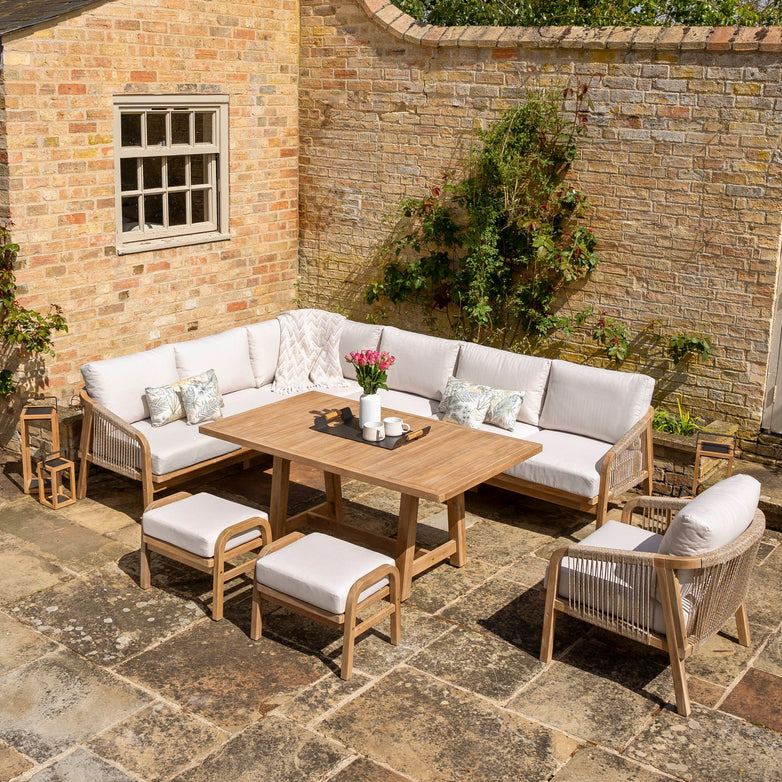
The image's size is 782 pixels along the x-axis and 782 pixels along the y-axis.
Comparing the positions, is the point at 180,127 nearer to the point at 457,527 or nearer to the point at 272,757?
the point at 457,527

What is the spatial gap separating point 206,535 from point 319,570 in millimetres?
790

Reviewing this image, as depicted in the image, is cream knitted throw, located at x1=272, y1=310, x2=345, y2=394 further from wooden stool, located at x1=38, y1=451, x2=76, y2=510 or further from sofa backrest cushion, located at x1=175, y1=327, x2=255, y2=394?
wooden stool, located at x1=38, y1=451, x2=76, y2=510

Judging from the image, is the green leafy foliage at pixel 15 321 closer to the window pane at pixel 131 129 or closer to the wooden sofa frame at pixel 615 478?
the window pane at pixel 131 129

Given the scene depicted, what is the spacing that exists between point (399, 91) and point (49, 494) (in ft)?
14.6

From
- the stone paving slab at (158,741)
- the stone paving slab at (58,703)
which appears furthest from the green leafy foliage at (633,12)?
the stone paving slab at (158,741)

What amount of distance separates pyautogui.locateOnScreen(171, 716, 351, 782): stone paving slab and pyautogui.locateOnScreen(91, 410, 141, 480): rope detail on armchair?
2.62m

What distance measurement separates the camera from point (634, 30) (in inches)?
299

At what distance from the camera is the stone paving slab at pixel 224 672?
4707mm

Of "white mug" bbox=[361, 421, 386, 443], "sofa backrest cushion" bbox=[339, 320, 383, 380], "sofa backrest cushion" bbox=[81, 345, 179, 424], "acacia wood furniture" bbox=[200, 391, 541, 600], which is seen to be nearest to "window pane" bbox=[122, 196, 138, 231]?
"sofa backrest cushion" bbox=[81, 345, 179, 424]

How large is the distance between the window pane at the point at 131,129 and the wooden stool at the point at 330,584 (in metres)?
4.22

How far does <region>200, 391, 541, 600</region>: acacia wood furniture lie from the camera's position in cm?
554

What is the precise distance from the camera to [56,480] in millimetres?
6961

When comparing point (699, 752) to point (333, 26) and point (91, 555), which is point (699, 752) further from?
point (333, 26)

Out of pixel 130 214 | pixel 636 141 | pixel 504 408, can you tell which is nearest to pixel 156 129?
pixel 130 214
